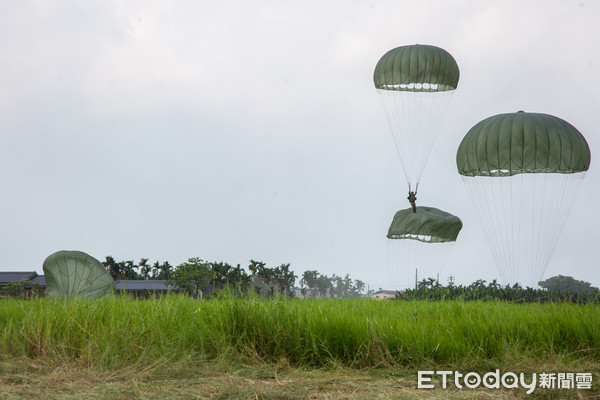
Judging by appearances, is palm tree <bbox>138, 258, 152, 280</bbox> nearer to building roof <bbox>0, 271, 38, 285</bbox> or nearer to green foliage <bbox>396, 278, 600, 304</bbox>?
building roof <bbox>0, 271, 38, 285</bbox>

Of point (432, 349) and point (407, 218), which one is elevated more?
point (407, 218)

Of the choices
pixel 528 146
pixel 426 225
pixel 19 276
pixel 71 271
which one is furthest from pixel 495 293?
pixel 19 276

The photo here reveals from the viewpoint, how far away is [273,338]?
20.7 feet

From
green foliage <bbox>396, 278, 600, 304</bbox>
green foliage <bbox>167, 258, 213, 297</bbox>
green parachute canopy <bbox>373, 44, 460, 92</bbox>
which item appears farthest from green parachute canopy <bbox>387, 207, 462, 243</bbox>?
green foliage <bbox>167, 258, 213, 297</bbox>

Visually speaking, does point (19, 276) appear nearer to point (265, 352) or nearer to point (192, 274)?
point (192, 274)

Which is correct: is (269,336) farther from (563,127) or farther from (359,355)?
(563,127)

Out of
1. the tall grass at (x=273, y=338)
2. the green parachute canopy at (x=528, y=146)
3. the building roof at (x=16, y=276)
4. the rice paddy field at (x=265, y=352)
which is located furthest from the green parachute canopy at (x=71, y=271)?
the building roof at (x=16, y=276)

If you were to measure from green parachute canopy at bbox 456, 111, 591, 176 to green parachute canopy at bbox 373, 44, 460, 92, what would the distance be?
340 centimetres

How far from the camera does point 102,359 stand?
602 centimetres

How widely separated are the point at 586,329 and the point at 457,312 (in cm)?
225

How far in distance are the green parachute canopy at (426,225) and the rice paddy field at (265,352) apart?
12944mm

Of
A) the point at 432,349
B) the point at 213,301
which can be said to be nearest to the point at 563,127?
the point at 432,349

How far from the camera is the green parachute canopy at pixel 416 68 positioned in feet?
58.2

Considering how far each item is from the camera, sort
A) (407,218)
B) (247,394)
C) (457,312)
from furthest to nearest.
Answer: (407,218) < (457,312) < (247,394)
